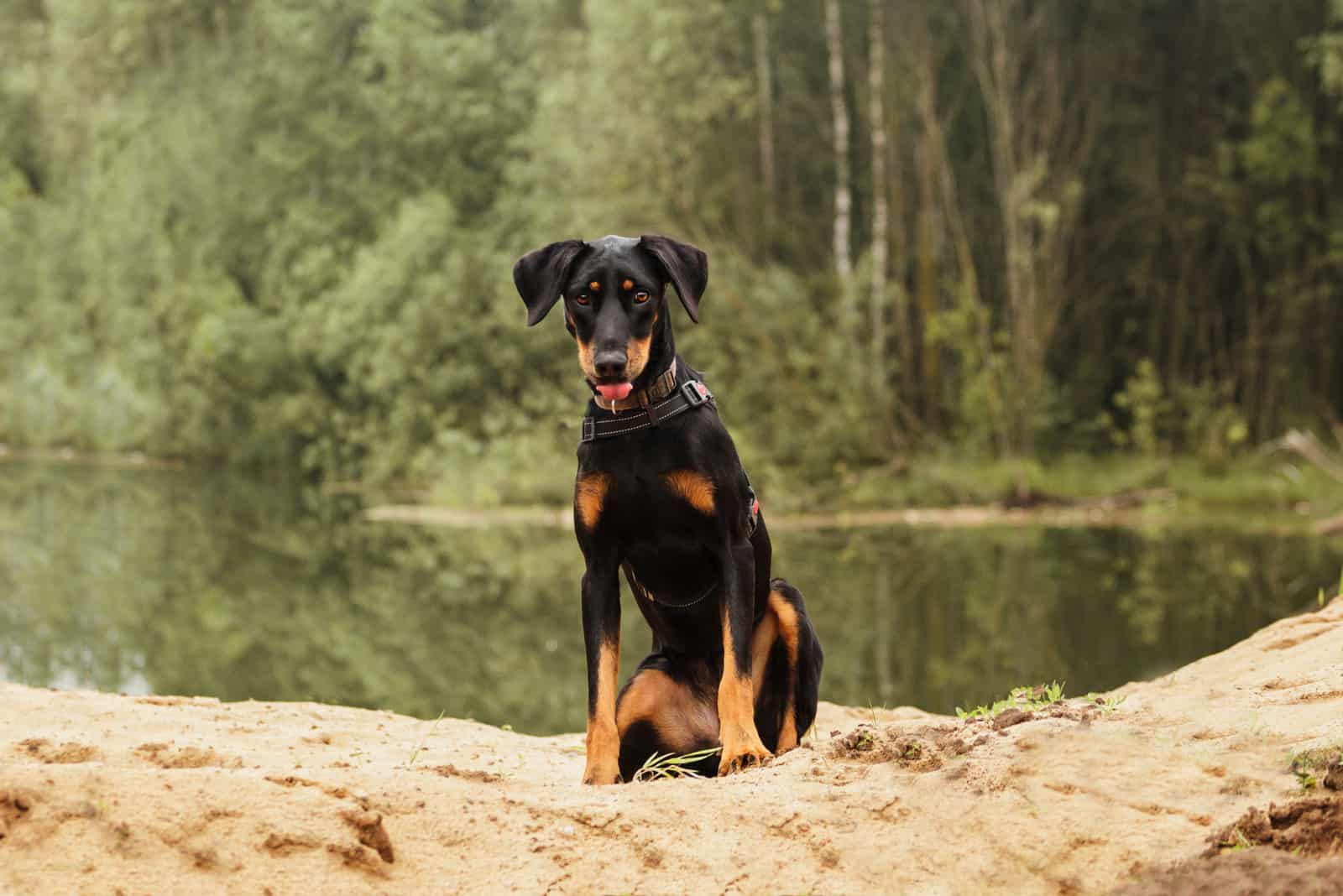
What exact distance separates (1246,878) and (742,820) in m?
1.10

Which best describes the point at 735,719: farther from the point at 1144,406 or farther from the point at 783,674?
the point at 1144,406

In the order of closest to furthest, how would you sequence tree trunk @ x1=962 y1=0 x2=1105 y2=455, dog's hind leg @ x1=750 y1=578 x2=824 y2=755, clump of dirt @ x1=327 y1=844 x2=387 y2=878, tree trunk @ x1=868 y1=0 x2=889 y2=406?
clump of dirt @ x1=327 y1=844 x2=387 y2=878, dog's hind leg @ x1=750 y1=578 x2=824 y2=755, tree trunk @ x1=962 y1=0 x2=1105 y2=455, tree trunk @ x1=868 y1=0 x2=889 y2=406

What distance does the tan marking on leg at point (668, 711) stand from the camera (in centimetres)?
433

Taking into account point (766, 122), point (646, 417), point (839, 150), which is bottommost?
point (646, 417)

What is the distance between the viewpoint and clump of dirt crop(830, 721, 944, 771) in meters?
3.61

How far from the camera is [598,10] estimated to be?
74.9 feet

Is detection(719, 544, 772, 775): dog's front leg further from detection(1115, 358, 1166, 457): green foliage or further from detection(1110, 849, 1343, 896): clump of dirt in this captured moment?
detection(1115, 358, 1166, 457): green foliage

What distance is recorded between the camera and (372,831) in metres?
3.17

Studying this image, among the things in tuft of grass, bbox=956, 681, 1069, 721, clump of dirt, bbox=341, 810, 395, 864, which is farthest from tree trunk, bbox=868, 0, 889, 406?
clump of dirt, bbox=341, 810, 395, 864

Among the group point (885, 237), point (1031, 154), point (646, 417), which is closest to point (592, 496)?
point (646, 417)

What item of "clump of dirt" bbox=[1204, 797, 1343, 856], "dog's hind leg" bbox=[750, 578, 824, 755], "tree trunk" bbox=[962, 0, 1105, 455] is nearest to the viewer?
"clump of dirt" bbox=[1204, 797, 1343, 856]

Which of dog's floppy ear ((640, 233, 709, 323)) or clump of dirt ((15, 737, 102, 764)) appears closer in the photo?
clump of dirt ((15, 737, 102, 764))

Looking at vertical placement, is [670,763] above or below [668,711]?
below

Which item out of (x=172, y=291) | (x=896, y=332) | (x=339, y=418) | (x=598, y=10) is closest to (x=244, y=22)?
(x=172, y=291)
